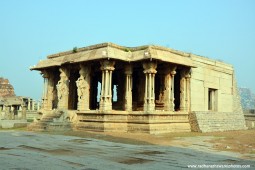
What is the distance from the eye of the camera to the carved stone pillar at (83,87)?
68.8 ft

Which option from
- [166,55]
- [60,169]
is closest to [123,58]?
[166,55]

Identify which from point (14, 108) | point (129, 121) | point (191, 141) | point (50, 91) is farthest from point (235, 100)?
point (14, 108)

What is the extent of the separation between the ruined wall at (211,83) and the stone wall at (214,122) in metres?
1.07

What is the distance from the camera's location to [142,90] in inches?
928

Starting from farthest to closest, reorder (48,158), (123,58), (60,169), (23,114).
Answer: (23,114) < (123,58) < (48,158) < (60,169)

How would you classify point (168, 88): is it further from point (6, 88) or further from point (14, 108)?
point (6, 88)

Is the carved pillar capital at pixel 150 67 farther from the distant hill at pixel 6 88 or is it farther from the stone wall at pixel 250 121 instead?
the distant hill at pixel 6 88

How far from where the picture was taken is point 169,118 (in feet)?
66.3

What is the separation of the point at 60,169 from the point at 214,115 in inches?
728

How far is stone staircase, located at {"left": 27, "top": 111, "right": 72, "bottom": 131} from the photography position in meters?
19.7

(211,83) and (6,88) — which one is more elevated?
(6,88)

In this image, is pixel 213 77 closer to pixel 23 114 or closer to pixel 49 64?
pixel 49 64

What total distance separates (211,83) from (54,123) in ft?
43.8

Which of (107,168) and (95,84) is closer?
(107,168)
